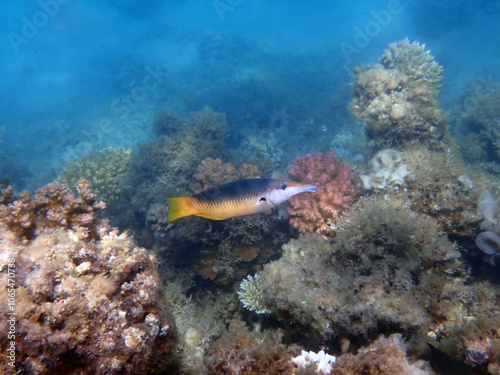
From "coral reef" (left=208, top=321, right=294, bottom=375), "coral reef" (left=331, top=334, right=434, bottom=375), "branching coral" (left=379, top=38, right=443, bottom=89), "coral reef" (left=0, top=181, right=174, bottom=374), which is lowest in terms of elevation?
"coral reef" (left=331, top=334, right=434, bottom=375)

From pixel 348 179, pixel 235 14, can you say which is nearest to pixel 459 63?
pixel 348 179

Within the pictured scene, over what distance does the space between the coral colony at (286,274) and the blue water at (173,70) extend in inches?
204

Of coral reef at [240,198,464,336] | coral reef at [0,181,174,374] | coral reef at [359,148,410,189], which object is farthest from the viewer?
coral reef at [359,148,410,189]

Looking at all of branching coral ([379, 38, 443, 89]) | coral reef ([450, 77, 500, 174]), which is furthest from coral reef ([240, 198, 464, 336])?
coral reef ([450, 77, 500, 174])

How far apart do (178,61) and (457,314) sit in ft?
94.9

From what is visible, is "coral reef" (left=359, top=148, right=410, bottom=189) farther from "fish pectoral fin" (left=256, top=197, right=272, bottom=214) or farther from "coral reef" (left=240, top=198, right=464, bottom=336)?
"fish pectoral fin" (left=256, top=197, right=272, bottom=214)

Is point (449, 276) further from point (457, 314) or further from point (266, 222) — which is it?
point (266, 222)

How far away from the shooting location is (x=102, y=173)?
7.43 metres

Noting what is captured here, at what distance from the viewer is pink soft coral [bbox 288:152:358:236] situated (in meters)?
4.14

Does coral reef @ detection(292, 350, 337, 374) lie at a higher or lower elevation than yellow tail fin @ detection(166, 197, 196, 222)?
lower

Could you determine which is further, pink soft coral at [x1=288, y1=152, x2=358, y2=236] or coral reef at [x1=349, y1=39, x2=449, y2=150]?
coral reef at [x1=349, y1=39, x2=449, y2=150]

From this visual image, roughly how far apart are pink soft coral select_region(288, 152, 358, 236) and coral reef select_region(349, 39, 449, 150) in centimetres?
234

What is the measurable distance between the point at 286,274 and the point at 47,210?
3.02m

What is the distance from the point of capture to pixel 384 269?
2.94m
